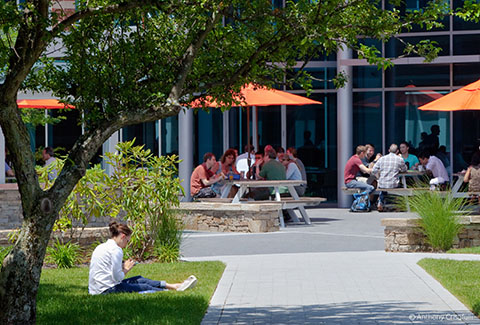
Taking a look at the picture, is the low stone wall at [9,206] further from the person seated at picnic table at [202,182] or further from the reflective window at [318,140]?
the reflective window at [318,140]

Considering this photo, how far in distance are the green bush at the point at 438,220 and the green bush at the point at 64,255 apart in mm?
4763

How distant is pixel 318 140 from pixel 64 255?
13308mm

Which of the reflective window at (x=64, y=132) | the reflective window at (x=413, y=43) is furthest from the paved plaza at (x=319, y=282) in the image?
the reflective window at (x=64, y=132)

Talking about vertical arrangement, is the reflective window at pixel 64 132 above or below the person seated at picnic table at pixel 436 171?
above

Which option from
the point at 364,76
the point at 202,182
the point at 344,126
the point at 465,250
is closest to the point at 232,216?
the point at 202,182

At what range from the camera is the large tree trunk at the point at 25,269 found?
7094mm

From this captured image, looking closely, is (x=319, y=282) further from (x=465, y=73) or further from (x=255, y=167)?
(x=465, y=73)

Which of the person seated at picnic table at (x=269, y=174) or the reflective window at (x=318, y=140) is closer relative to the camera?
the person seated at picnic table at (x=269, y=174)

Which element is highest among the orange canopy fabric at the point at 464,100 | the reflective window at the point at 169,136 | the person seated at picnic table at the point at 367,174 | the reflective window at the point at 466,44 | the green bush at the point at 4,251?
the reflective window at the point at 466,44

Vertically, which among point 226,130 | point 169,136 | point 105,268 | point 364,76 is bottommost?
point 105,268

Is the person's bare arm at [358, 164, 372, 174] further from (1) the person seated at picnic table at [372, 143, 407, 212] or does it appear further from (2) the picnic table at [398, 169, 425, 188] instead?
(2) the picnic table at [398, 169, 425, 188]

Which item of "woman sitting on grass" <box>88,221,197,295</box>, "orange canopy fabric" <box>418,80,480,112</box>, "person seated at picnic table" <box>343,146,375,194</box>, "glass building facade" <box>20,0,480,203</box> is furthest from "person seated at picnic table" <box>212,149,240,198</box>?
"woman sitting on grass" <box>88,221,197,295</box>

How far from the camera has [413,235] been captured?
1332cm

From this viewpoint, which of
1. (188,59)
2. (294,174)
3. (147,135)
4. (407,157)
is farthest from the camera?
(147,135)
